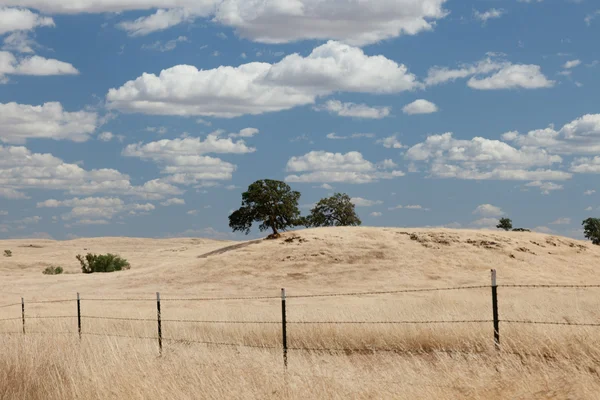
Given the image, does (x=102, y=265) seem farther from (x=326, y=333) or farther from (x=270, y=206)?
(x=326, y=333)

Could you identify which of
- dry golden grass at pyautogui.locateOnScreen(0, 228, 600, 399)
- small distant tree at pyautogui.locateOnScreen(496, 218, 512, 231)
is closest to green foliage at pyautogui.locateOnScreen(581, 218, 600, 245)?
small distant tree at pyautogui.locateOnScreen(496, 218, 512, 231)

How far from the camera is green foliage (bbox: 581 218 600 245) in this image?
296ft

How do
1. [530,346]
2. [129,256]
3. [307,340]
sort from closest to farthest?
[530,346] → [307,340] → [129,256]

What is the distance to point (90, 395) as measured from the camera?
1132 centimetres

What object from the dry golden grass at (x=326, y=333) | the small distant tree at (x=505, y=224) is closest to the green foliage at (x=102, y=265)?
the dry golden grass at (x=326, y=333)

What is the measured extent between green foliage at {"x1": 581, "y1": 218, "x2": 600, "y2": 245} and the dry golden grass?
39.3 meters

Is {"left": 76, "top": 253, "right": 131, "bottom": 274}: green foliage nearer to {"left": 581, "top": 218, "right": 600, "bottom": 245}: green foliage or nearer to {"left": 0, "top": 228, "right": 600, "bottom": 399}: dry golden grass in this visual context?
{"left": 0, "top": 228, "right": 600, "bottom": 399}: dry golden grass

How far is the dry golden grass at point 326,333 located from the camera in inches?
429

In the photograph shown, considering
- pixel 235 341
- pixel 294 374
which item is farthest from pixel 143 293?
pixel 294 374

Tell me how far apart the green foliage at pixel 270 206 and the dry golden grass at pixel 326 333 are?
6.14m

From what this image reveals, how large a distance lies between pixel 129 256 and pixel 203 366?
71.9m

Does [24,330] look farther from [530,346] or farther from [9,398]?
[530,346]

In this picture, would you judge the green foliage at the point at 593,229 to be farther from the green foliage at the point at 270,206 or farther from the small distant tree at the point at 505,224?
the green foliage at the point at 270,206

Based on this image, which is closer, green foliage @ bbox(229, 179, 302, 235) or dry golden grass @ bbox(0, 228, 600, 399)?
dry golden grass @ bbox(0, 228, 600, 399)
